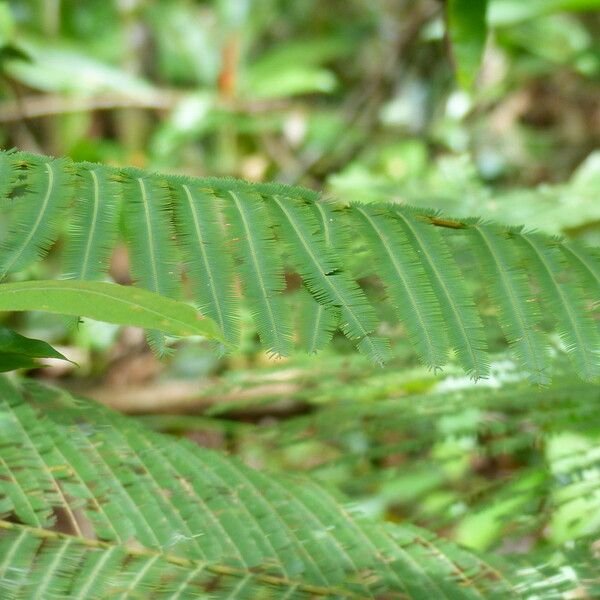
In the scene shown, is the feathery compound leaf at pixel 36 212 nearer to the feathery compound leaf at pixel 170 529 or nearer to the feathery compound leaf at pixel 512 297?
the feathery compound leaf at pixel 170 529

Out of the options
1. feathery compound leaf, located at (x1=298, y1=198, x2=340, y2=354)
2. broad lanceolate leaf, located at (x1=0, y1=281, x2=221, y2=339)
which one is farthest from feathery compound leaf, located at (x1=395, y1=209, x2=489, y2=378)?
broad lanceolate leaf, located at (x1=0, y1=281, x2=221, y2=339)

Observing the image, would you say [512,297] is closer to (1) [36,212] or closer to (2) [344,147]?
(1) [36,212]

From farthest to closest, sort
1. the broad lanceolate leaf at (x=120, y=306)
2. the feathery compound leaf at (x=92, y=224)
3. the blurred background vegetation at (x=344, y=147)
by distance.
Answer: the blurred background vegetation at (x=344, y=147) → the feathery compound leaf at (x=92, y=224) → the broad lanceolate leaf at (x=120, y=306)

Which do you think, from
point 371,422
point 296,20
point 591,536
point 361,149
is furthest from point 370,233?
point 296,20

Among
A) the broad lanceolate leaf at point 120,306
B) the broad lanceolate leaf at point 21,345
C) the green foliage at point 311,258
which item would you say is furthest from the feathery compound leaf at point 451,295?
the broad lanceolate leaf at point 21,345

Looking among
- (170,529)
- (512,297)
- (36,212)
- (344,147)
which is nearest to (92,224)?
(36,212)

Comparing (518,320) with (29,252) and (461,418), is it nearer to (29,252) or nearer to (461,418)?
(29,252)

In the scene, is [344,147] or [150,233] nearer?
[150,233]
